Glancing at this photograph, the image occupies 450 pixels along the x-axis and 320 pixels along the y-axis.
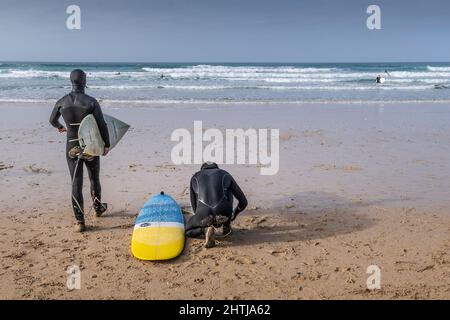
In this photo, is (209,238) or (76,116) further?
(76,116)

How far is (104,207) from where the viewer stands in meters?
5.74

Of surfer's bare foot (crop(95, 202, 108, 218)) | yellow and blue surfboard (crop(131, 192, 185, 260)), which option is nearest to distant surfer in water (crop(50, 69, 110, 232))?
surfer's bare foot (crop(95, 202, 108, 218))

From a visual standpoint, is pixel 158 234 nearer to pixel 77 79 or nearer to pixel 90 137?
pixel 90 137

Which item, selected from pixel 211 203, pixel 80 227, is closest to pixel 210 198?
pixel 211 203

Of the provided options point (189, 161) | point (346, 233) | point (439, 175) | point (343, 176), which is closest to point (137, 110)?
point (189, 161)

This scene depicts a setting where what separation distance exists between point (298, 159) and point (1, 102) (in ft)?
45.8

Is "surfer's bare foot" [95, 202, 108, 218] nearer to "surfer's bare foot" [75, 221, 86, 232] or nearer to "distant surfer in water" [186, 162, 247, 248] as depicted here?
"surfer's bare foot" [75, 221, 86, 232]

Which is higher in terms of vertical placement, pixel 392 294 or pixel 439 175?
pixel 439 175

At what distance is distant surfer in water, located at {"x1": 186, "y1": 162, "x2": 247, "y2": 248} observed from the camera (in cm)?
481

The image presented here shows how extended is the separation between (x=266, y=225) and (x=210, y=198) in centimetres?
99

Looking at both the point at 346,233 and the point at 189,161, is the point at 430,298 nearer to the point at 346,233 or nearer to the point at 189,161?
the point at 346,233

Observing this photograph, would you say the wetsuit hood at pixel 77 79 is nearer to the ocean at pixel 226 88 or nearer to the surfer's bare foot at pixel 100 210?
the surfer's bare foot at pixel 100 210

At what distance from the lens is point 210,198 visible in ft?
15.9
